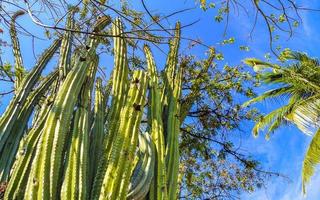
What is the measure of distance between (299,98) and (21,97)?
8.06 meters

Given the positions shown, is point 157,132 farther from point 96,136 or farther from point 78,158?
point 78,158

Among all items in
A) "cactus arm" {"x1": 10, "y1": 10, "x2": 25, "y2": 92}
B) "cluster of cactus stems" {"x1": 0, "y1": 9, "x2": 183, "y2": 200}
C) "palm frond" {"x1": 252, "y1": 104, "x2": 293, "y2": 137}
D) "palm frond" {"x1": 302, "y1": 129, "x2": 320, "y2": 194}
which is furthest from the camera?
"palm frond" {"x1": 252, "y1": 104, "x2": 293, "y2": 137}

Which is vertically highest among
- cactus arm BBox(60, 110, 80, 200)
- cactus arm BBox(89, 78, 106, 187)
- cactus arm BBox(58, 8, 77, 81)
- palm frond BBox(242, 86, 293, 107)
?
palm frond BBox(242, 86, 293, 107)

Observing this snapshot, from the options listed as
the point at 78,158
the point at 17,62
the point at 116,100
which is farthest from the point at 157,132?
the point at 17,62

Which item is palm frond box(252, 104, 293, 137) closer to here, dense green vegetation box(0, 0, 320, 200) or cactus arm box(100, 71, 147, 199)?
dense green vegetation box(0, 0, 320, 200)

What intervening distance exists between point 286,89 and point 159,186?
27.4ft

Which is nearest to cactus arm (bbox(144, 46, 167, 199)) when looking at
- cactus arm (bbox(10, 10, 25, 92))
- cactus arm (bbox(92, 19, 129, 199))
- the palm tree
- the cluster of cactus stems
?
the cluster of cactus stems

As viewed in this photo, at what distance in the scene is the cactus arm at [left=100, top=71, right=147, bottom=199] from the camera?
9.14 ft

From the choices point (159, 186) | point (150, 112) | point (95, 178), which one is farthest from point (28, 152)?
point (150, 112)

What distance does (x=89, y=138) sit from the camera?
336 cm

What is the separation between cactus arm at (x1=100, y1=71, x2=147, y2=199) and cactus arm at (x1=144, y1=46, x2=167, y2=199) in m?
0.32

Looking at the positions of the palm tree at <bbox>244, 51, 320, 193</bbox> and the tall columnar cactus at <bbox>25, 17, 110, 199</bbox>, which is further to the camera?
the palm tree at <bbox>244, 51, 320, 193</bbox>

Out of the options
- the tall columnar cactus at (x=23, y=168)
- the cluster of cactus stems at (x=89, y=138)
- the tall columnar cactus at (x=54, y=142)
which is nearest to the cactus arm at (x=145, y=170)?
the cluster of cactus stems at (x=89, y=138)

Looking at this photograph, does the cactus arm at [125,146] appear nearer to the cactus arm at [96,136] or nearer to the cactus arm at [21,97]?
the cactus arm at [96,136]
